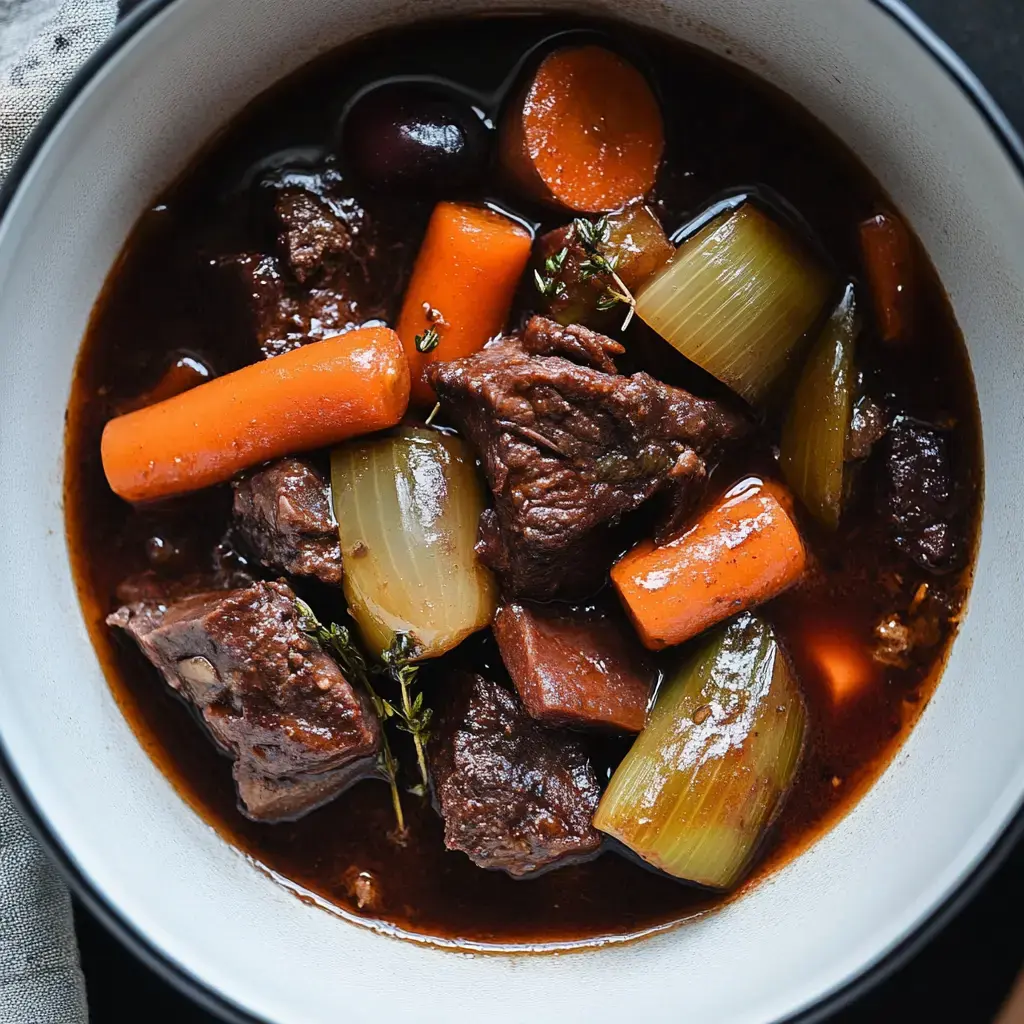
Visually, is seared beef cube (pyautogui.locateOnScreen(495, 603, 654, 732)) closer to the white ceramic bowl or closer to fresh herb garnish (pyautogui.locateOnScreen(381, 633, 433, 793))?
fresh herb garnish (pyautogui.locateOnScreen(381, 633, 433, 793))

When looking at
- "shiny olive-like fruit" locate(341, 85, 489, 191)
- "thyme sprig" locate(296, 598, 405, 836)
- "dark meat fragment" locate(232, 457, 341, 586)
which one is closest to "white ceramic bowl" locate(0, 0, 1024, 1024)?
"shiny olive-like fruit" locate(341, 85, 489, 191)

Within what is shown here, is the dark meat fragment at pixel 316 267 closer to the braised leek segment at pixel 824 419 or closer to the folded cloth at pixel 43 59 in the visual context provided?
the folded cloth at pixel 43 59

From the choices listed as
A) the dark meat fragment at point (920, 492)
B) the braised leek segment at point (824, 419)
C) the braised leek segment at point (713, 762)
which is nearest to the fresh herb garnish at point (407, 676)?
the braised leek segment at point (713, 762)

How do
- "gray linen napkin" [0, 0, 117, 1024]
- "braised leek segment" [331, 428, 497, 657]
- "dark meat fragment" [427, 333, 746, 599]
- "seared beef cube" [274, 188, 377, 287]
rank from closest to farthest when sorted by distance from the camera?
"dark meat fragment" [427, 333, 746, 599] → "braised leek segment" [331, 428, 497, 657] → "seared beef cube" [274, 188, 377, 287] → "gray linen napkin" [0, 0, 117, 1024]

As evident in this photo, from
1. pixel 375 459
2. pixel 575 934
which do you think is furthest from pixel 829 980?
pixel 375 459

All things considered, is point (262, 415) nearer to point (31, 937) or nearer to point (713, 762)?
point (713, 762)
